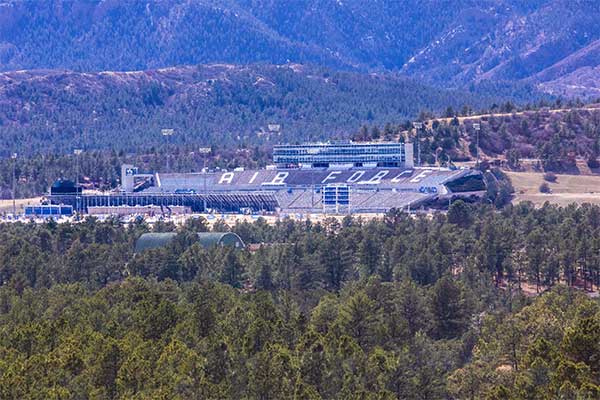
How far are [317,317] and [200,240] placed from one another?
58895 mm

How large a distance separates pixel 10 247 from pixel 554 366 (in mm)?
74805

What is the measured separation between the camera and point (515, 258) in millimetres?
124188

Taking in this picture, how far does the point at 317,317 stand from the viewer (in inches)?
3575

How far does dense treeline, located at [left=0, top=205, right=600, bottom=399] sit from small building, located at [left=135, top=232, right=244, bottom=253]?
3.60 meters

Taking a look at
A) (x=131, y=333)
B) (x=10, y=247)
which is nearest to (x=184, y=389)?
(x=131, y=333)

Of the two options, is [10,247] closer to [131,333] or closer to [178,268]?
[178,268]

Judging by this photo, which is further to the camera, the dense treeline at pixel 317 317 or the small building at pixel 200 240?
the small building at pixel 200 240

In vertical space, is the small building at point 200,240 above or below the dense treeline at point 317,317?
above

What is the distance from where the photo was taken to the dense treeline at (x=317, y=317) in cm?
7312

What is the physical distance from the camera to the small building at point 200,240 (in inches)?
5778

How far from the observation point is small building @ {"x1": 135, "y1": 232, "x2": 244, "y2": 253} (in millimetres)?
146750

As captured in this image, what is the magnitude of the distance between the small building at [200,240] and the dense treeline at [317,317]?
360 cm

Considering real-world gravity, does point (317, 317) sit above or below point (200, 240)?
below

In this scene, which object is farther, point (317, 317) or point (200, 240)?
point (200, 240)
